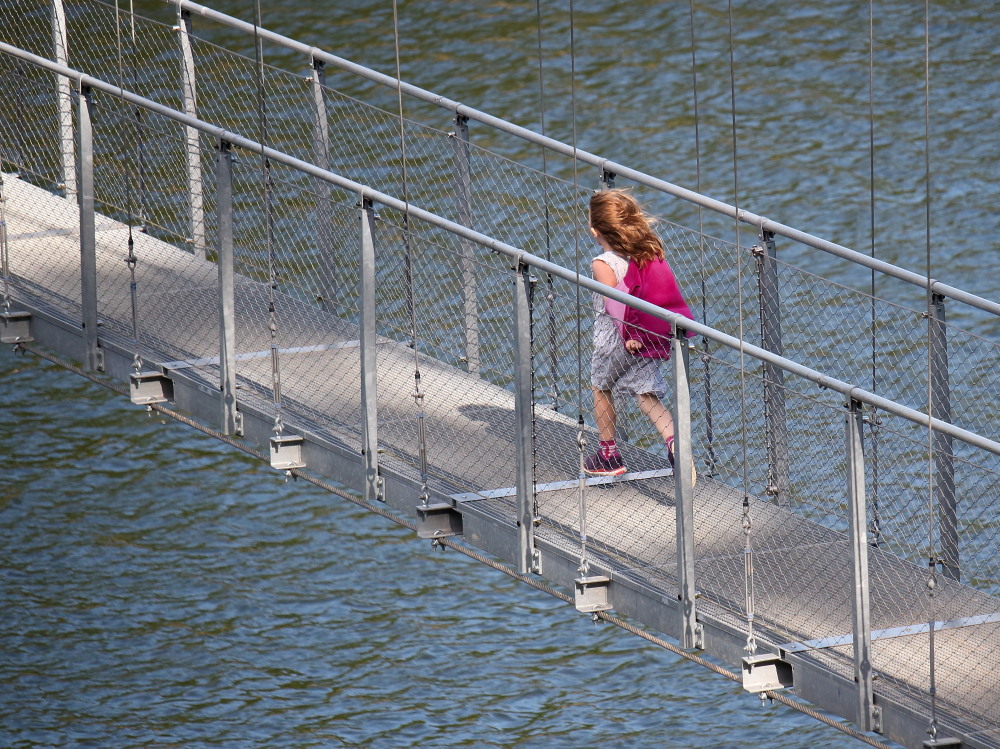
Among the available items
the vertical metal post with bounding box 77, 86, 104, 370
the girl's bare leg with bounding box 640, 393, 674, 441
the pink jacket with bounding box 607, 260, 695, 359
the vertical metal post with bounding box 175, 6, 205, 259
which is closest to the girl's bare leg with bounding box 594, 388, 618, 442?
the girl's bare leg with bounding box 640, 393, 674, 441

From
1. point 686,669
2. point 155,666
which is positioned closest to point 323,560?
point 155,666

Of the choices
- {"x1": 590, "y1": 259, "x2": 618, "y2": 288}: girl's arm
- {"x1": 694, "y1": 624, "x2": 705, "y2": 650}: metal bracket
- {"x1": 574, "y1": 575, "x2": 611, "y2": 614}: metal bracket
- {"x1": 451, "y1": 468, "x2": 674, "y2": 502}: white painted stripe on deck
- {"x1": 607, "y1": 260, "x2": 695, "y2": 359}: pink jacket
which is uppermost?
{"x1": 590, "y1": 259, "x2": 618, "y2": 288}: girl's arm

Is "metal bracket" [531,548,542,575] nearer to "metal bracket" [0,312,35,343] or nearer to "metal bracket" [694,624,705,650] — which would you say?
"metal bracket" [694,624,705,650]

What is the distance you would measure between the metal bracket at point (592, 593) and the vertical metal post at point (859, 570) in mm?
993

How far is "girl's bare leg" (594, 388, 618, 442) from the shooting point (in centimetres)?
676

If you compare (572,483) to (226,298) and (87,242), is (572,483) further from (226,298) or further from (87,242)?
(87,242)

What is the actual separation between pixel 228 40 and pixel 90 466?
18.2 ft

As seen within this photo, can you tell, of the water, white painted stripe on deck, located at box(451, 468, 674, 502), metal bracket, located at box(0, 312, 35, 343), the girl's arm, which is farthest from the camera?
the water

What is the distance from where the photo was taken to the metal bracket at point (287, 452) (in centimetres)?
715

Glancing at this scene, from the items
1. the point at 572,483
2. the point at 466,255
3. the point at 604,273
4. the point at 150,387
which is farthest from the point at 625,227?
the point at 150,387

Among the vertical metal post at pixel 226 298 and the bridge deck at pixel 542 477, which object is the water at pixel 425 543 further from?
the vertical metal post at pixel 226 298

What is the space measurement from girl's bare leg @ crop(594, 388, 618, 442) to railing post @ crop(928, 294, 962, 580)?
3.63ft

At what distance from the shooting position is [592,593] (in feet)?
20.6

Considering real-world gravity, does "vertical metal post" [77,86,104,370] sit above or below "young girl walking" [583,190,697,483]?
above
